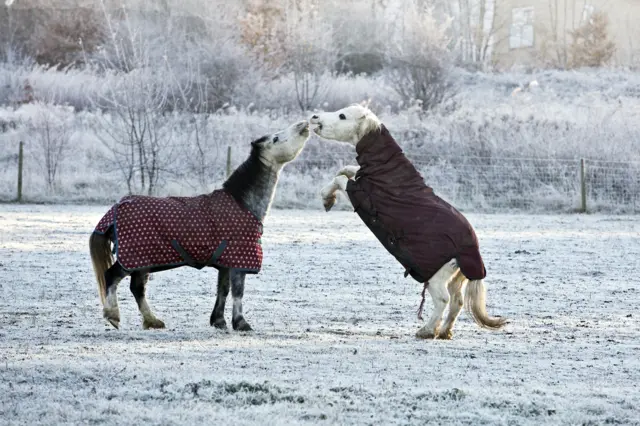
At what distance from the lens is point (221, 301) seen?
24.9 ft

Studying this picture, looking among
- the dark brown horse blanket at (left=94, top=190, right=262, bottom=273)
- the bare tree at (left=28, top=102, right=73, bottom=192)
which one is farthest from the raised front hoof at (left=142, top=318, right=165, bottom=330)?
the bare tree at (left=28, top=102, right=73, bottom=192)

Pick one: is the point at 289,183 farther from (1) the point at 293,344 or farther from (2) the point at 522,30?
(2) the point at 522,30

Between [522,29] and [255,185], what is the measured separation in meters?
49.2

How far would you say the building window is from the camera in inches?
2136

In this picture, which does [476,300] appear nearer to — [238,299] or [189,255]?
[238,299]

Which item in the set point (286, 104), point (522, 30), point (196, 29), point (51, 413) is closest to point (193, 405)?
point (51, 413)

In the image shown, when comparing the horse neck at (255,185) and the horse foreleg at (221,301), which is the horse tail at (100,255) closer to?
the horse foreleg at (221,301)

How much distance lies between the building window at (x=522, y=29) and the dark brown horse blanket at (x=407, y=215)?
48.6m

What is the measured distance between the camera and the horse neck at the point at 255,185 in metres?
7.55

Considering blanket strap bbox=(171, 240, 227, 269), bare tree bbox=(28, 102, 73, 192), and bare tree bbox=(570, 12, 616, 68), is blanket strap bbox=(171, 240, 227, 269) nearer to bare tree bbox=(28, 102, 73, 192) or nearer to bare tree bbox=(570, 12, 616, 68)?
bare tree bbox=(28, 102, 73, 192)

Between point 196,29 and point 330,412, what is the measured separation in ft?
138

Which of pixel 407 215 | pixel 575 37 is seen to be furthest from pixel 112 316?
pixel 575 37

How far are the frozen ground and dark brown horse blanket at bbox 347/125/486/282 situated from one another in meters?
0.61

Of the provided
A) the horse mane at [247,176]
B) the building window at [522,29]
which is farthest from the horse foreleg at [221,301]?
the building window at [522,29]
